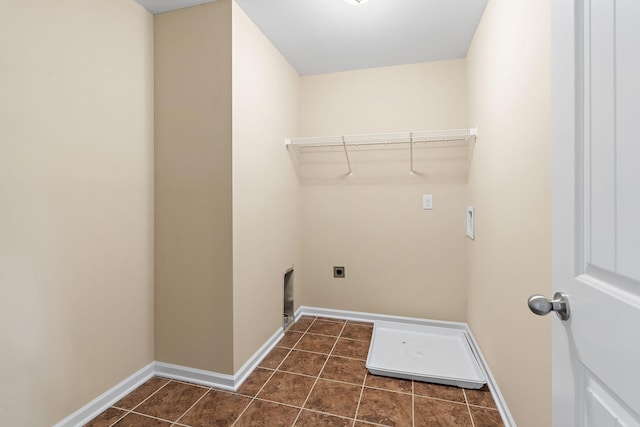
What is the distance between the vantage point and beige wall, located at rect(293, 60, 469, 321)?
2537 millimetres

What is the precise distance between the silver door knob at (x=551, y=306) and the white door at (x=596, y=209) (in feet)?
0.06

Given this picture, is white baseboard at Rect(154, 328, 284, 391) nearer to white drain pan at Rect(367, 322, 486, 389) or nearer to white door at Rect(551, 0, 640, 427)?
white drain pan at Rect(367, 322, 486, 389)

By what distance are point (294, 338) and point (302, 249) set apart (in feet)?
2.70

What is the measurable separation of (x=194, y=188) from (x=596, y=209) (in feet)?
5.95

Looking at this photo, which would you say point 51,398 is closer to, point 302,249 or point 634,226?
point 302,249

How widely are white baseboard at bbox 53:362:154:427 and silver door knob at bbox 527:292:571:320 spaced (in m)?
1.98

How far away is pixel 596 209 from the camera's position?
22.9 inches

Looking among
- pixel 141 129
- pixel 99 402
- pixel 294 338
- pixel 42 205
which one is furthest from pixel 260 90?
pixel 99 402

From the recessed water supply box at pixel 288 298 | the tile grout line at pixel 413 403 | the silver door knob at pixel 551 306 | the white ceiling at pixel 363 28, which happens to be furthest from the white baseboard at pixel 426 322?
the white ceiling at pixel 363 28

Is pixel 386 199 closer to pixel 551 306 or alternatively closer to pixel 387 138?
pixel 387 138

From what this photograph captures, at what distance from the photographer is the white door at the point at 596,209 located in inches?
19.4

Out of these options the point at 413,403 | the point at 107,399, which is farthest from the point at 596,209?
the point at 107,399

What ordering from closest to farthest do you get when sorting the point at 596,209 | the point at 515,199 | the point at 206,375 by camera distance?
the point at 596,209 → the point at 515,199 → the point at 206,375

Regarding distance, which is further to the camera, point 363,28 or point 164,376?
point 363,28
